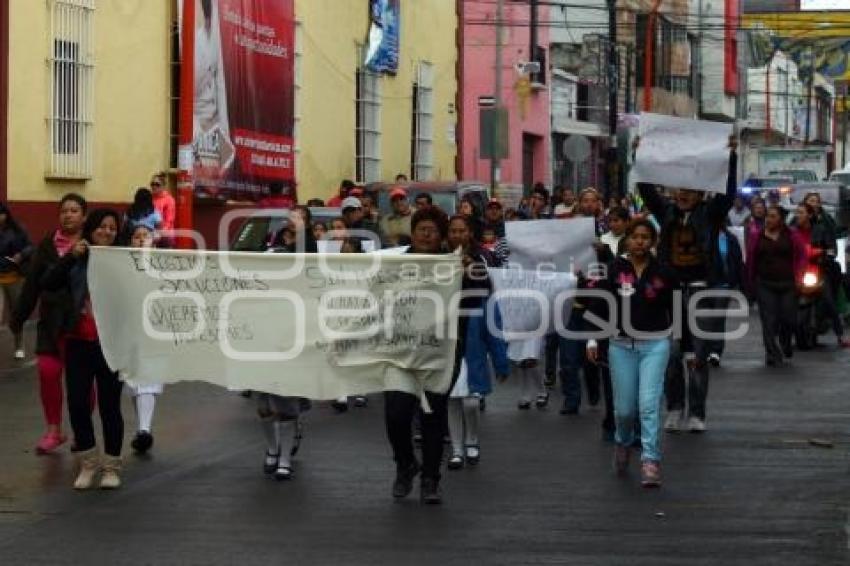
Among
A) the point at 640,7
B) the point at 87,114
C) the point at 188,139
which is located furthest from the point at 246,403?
the point at 640,7

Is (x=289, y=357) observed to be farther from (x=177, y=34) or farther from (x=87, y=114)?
(x=177, y=34)

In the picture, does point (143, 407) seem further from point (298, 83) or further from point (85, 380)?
point (298, 83)

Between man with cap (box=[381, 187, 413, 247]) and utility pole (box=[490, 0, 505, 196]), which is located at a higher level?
utility pole (box=[490, 0, 505, 196])

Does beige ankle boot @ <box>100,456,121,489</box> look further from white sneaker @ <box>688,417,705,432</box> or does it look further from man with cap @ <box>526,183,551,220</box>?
man with cap @ <box>526,183,551,220</box>

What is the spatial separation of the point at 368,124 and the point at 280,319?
2473 centimetres

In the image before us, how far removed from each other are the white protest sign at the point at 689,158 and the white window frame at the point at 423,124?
25312 millimetres

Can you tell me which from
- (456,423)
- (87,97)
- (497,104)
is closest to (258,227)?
(87,97)

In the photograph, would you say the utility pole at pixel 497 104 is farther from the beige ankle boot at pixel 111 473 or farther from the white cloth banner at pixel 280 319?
the beige ankle boot at pixel 111 473

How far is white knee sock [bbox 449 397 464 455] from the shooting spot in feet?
39.8

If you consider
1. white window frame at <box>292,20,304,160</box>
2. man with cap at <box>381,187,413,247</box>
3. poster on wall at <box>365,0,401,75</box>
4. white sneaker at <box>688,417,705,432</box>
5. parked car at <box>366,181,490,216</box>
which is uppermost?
poster on wall at <box>365,0,401,75</box>

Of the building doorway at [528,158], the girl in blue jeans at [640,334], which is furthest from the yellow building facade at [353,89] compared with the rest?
the girl in blue jeans at [640,334]

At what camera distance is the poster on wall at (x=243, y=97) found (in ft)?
88.5

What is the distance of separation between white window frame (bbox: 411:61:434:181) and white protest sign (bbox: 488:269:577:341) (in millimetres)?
23398

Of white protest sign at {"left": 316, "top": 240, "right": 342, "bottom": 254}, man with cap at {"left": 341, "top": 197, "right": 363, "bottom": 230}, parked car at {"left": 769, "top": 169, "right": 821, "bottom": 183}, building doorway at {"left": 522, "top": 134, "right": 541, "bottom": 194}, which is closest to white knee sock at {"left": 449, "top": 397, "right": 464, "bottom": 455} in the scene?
white protest sign at {"left": 316, "top": 240, "right": 342, "bottom": 254}
